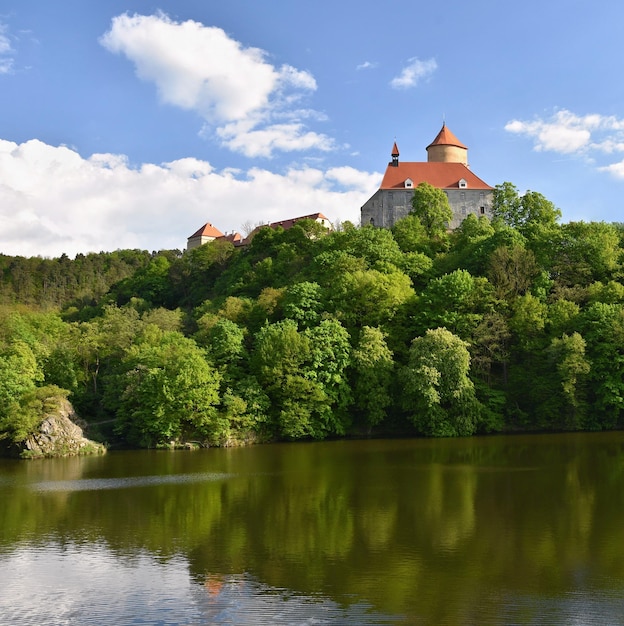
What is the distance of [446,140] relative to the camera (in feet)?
269

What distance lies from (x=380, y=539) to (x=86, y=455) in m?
23.9

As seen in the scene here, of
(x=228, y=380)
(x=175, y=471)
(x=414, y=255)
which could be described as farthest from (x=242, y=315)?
(x=175, y=471)

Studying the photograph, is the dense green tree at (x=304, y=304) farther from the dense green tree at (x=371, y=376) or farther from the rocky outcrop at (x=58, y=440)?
the rocky outcrop at (x=58, y=440)

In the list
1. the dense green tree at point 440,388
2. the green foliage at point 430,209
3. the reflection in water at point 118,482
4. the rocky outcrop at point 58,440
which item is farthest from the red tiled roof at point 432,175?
the reflection in water at point 118,482

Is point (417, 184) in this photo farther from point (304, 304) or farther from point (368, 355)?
point (368, 355)

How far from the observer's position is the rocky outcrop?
37219mm

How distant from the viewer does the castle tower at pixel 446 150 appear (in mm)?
81375

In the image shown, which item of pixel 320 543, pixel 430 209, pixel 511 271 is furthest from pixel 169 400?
pixel 430 209

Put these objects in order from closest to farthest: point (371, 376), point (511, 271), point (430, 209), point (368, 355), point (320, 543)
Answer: point (320, 543), point (371, 376), point (368, 355), point (511, 271), point (430, 209)

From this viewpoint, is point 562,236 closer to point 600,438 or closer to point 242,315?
point 600,438

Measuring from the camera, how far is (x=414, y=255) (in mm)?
55688

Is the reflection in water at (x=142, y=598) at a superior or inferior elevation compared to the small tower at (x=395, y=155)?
inferior

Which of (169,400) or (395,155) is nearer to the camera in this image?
(169,400)

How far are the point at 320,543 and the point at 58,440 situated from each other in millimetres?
23870
